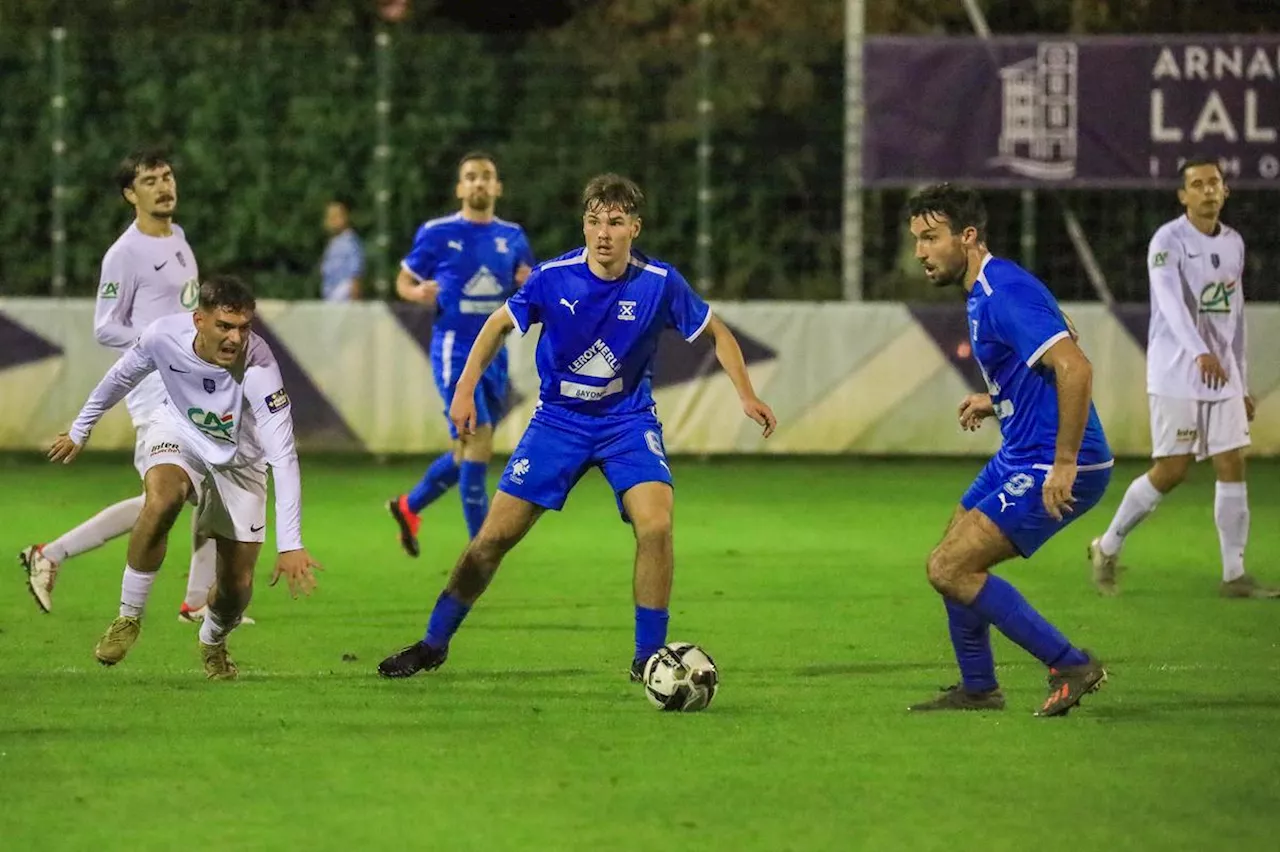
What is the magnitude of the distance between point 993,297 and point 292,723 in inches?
102

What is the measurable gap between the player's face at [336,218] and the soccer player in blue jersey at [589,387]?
1071cm

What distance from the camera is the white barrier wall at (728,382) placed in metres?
17.2

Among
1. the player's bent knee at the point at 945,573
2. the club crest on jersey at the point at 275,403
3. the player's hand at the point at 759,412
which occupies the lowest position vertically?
the player's bent knee at the point at 945,573

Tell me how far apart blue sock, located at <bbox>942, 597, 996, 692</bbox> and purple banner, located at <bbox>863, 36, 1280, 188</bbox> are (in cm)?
989

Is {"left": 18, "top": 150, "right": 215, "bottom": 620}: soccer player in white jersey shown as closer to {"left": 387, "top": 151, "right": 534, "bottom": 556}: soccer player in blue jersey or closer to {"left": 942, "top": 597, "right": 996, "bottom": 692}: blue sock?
{"left": 387, "top": 151, "right": 534, "bottom": 556}: soccer player in blue jersey

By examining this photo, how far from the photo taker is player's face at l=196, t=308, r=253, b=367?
8.26 meters

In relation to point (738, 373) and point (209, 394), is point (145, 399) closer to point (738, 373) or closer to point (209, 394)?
point (209, 394)

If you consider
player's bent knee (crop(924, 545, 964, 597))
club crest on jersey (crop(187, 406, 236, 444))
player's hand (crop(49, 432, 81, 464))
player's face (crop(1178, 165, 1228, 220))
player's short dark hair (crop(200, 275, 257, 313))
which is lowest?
player's bent knee (crop(924, 545, 964, 597))

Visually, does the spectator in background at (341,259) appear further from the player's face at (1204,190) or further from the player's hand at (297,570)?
the player's hand at (297,570)

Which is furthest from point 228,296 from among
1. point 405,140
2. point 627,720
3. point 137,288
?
point 405,140

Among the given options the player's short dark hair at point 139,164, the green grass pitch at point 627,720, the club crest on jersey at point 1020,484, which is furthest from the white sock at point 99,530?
the club crest on jersey at point 1020,484

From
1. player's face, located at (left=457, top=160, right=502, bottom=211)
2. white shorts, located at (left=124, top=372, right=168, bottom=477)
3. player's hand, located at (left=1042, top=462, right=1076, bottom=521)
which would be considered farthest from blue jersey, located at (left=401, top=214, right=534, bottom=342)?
player's hand, located at (left=1042, top=462, right=1076, bottom=521)

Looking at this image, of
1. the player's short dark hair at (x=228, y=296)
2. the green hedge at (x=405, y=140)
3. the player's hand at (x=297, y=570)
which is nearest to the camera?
the player's hand at (x=297, y=570)

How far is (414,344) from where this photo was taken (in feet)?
56.6
